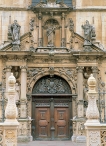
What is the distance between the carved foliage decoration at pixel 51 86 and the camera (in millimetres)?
17047

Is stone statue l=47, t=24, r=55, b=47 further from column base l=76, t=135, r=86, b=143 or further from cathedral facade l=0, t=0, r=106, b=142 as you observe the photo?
column base l=76, t=135, r=86, b=143

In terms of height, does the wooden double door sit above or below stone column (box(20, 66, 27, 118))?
below

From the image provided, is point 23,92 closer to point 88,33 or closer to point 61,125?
point 61,125

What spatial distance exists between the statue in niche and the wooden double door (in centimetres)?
351

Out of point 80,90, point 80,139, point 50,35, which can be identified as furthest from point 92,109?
point 50,35

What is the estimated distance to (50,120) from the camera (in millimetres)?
16906

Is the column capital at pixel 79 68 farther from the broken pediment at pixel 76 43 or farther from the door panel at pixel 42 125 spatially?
the door panel at pixel 42 125

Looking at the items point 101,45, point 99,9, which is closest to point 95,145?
point 101,45

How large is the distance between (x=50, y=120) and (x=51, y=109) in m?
0.57

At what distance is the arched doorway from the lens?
55.4ft

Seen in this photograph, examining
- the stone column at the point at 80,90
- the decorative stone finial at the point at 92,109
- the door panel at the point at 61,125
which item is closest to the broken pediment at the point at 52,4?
the stone column at the point at 80,90

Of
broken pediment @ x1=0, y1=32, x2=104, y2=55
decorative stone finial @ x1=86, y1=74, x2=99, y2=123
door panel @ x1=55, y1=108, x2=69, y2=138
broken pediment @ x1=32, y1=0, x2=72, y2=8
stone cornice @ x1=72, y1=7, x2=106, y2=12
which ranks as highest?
broken pediment @ x1=32, y1=0, x2=72, y2=8

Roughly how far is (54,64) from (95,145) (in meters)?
7.81

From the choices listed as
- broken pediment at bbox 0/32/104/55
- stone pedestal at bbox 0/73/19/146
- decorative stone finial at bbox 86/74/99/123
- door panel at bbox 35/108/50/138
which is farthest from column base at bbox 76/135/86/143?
stone pedestal at bbox 0/73/19/146
